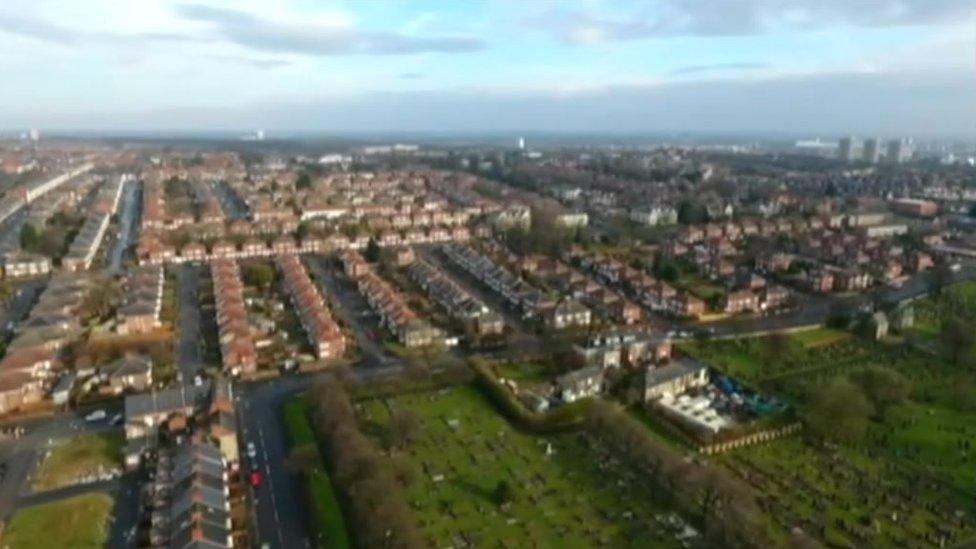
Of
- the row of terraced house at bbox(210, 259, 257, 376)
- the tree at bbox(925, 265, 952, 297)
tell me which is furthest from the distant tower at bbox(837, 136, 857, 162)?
the row of terraced house at bbox(210, 259, 257, 376)

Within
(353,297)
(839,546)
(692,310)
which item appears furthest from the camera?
(353,297)

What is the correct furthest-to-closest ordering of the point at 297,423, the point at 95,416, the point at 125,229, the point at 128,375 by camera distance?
the point at 125,229 < the point at 128,375 < the point at 95,416 < the point at 297,423

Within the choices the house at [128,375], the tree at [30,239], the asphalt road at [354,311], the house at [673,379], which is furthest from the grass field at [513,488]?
the tree at [30,239]

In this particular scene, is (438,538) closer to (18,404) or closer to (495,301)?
(18,404)

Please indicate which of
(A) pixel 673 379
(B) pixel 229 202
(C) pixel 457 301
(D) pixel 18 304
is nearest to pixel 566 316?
(C) pixel 457 301

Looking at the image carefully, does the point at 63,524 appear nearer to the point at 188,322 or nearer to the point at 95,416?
the point at 95,416

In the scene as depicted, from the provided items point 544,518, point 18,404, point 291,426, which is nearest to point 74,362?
point 18,404
